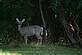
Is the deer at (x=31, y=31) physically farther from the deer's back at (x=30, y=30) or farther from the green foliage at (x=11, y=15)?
the green foliage at (x=11, y=15)

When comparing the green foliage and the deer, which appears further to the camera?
the deer

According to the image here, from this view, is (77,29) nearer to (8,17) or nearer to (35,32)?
(35,32)

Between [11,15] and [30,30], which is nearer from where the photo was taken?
[30,30]

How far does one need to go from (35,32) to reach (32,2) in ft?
5.16

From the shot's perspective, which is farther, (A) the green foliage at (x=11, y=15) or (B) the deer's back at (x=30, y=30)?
(B) the deer's back at (x=30, y=30)

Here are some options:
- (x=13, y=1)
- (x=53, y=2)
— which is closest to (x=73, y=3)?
(x=53, y=2)

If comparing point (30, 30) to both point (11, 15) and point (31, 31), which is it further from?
point (11, 15)

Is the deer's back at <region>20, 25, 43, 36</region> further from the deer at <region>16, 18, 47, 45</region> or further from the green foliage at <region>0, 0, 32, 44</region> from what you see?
the green foliage at <region>0, 0, 32, 44</region>

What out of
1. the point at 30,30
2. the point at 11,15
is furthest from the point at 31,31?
the point at 11,15

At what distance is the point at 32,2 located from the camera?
16.0 meters

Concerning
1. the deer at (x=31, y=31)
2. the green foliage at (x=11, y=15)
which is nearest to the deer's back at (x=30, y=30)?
the deer at (x=31, y=31)

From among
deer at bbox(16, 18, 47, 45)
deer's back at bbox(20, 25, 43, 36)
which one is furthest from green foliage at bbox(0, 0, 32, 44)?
deer's back at bbox(20, 25, 43, 36)

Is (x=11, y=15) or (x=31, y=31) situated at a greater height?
(x=11, y=15)

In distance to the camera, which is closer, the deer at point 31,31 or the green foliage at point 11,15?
the green foliage at point 11,15
